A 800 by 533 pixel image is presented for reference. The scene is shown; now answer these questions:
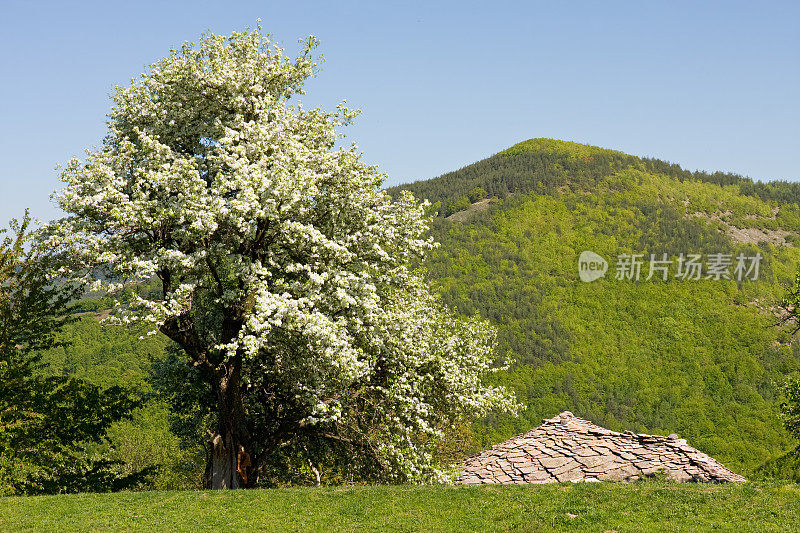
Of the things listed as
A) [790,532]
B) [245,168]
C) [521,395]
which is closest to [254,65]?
[245,168]

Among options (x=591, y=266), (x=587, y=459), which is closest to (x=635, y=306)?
(x=591, y=266)

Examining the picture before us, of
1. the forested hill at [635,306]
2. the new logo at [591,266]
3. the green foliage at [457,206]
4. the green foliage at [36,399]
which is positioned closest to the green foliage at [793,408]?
the green foliage at [36,399]

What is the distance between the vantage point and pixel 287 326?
1838 centimetres

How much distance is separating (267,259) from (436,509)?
9119 millimetres

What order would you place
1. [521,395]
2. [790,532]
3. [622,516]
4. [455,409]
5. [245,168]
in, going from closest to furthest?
[790,532] → [622,516] → [245,168] → [455,409] → [521,395]

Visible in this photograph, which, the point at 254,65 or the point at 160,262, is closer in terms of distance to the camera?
the point at 160,262

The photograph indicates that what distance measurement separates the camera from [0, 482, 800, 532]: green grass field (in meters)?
15.9

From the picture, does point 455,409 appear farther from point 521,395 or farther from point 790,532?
point 521,395

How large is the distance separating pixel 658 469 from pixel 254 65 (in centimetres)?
2127

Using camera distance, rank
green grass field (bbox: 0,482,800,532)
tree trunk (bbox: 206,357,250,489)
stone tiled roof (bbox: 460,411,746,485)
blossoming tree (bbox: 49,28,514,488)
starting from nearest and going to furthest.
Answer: green grass field (bbox: 0,482,800,532) < blossoming tree (bbox: 49,28,514,488) < tree trunk (bbox: 206,357,250,489) < stone tiled roof (bbox: 460,411,746,485)

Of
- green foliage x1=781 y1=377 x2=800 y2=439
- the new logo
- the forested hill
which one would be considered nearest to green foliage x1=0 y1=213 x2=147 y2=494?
green foliage x1=781 y1=377 x2=800 y2=439

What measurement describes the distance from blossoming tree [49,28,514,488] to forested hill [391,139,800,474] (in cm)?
6627

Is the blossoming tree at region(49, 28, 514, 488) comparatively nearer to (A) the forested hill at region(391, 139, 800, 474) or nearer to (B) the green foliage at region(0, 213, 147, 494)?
(B) the green foliage at region(0, 213, 147, 494)

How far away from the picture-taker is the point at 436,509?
1752 cm
